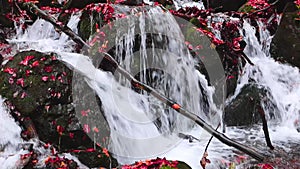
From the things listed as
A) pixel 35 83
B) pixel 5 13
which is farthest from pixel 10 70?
pixel 5 13

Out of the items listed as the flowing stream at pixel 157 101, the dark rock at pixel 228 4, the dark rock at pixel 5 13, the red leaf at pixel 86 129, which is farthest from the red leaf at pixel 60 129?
the dark rock at pixel 228 4

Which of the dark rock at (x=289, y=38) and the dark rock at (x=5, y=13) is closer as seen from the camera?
the dark rock at (x=289, y=38)

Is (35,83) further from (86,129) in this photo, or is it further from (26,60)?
(86,129)

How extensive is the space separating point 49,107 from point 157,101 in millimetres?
2094

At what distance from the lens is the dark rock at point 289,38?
7199mm

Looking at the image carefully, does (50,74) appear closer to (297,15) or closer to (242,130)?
(242,130)

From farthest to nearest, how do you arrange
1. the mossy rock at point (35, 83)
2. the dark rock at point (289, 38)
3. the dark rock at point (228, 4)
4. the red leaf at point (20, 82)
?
1. the dark rock at point (228, 4)
2. the dark rock at point (289, 38)
3. the red leaf at point (20, 82)
4. the mossy rock at point (35, 83)

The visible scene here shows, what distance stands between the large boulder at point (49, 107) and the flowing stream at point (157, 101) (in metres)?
0.21

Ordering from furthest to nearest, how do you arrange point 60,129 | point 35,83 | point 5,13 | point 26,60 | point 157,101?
1. point 5,13
2. point 157,101
3. point 26,60
4. point 35,83
5. point 60,129

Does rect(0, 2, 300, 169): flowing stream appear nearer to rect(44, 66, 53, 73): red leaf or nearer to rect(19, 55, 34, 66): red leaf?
rect(44, 66, 53, 73): red leaf

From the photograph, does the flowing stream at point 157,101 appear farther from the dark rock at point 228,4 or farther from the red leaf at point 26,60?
the dark rock at point 228,4

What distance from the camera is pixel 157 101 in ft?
18.5

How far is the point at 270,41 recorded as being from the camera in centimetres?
803

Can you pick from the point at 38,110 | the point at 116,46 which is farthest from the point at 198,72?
the point at 38,110
